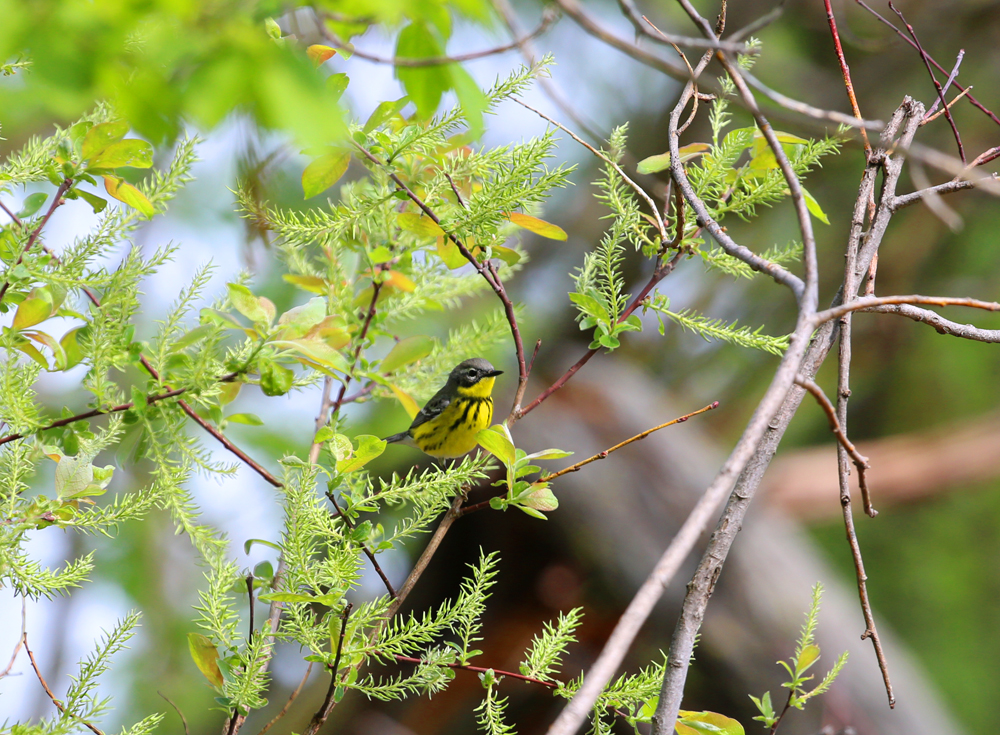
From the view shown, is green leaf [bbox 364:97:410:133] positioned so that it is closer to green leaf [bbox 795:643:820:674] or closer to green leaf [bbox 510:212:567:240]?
green leaf [bbox 510:212:567:240]

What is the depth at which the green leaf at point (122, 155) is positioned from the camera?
111 cm

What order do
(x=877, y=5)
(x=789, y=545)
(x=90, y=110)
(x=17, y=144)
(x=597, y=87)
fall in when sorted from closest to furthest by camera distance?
(x=90, y=110), (x=17, y=144), (x=789, y=545), (x=877, y=5), (x=597, y=87)

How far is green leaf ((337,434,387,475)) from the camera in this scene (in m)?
1.15

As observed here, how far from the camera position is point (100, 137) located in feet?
3.61

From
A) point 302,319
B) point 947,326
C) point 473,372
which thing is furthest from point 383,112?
point 473,372

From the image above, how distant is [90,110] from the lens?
1.47 m

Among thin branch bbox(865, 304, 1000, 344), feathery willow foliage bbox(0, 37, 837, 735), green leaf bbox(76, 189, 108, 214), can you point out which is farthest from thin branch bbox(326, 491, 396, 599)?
thin branch bbox(865, 304, 1000, 344)

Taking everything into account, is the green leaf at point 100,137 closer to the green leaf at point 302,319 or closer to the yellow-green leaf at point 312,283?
the green leaf at point 302,319

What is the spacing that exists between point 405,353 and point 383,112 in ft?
1.56

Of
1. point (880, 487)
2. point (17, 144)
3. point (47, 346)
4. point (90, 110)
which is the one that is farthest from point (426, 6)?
point (880, 487)

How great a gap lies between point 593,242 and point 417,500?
14.9 feet

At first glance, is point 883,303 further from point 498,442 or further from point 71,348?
point 71,348

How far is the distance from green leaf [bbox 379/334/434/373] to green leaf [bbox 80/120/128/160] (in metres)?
0.63

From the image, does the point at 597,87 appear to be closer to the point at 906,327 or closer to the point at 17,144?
the point at 906,327
